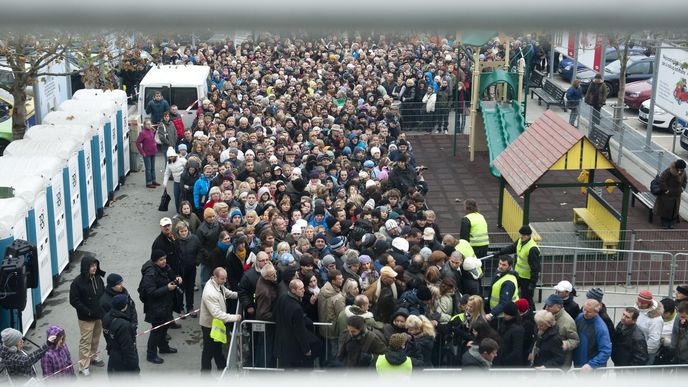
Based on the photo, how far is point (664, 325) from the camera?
9.48 metres

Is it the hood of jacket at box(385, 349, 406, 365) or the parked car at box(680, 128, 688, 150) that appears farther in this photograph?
the parked car at box(680, 128, 688, 150)

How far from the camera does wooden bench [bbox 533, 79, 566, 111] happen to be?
84.4ft

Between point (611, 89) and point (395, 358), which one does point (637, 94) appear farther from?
point (395, 358)

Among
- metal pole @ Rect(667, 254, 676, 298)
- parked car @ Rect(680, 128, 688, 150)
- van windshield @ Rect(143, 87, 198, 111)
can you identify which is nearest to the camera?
metal pole @ Rect(667, 254, 676, 298)

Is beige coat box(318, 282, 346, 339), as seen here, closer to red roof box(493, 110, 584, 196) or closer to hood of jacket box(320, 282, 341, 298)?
hood of jacket box(320, 282, 341, 298)

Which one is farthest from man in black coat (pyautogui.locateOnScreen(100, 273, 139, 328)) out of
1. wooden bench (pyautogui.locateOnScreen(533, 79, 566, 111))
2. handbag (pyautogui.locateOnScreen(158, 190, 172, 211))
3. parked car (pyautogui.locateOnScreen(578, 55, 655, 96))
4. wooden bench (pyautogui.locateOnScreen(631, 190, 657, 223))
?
parked car (pyautogui.locateOnScreen(578, 55, 655, 96))

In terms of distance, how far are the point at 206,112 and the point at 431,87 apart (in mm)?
6269

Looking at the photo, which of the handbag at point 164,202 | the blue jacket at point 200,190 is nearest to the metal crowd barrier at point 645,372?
the blue jacket at point 200,190

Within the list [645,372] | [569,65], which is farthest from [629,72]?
[645,372]

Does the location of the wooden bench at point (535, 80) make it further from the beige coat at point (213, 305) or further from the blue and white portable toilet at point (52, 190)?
the beige coat at point (213, 305)

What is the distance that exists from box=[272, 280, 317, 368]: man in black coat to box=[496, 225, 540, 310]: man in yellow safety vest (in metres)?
3.34

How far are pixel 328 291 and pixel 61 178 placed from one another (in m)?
5.46

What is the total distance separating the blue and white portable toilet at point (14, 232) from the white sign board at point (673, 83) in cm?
Result: 1187

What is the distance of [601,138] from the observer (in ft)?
63.9
